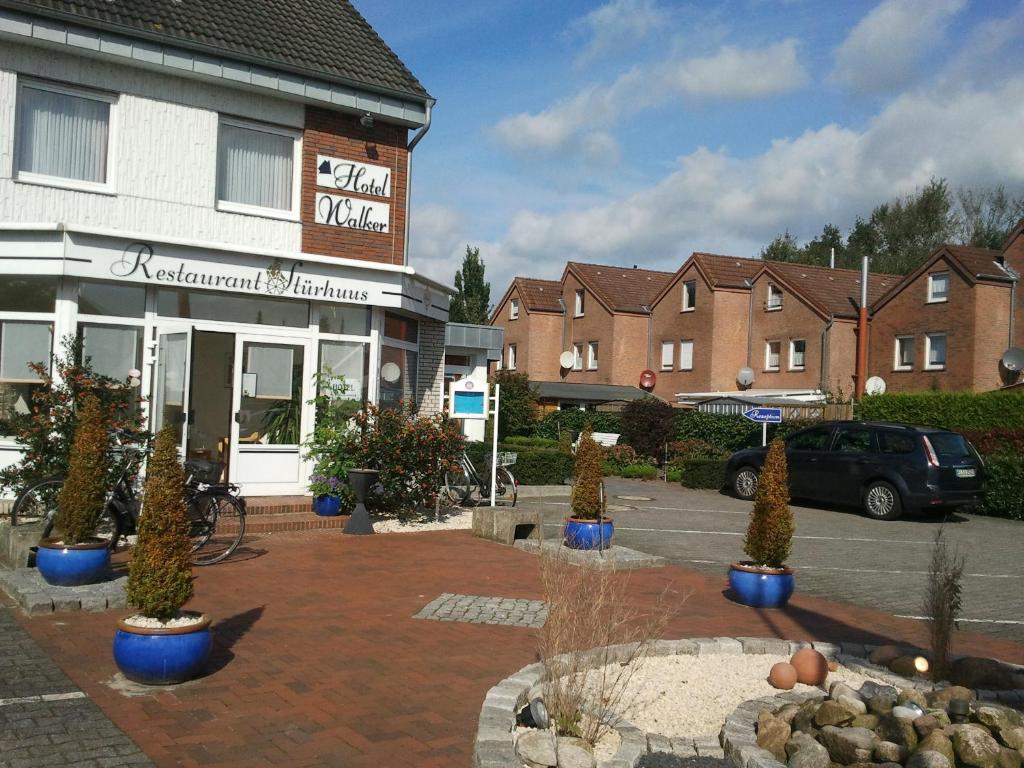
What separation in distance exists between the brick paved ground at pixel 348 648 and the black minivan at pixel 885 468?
26.7 ft

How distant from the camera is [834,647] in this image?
681cm

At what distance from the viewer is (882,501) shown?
56.6 feet

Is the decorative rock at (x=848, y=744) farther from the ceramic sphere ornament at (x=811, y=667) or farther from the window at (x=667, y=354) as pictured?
the window at (x=667, y=354)

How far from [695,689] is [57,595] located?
510 cm

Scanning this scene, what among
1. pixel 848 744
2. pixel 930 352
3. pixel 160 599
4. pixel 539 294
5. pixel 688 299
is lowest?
pixel 848 744

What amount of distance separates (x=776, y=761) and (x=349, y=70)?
41.6 feet

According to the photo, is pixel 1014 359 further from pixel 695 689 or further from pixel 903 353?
pixel 695 689

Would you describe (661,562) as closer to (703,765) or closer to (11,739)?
(703,765)

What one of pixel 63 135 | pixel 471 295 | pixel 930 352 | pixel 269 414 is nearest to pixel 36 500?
pixel 269 414

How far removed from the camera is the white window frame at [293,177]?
13.6 m

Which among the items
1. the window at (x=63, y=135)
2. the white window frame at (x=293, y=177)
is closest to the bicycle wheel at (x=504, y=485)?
the white window frame at (x=293, y=177)

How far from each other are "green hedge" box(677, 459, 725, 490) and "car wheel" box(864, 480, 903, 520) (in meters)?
4.83

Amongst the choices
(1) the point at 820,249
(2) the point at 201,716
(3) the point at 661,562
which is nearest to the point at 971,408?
(3) the point at 661,562

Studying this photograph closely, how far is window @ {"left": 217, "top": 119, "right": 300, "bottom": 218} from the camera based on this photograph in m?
13.8
